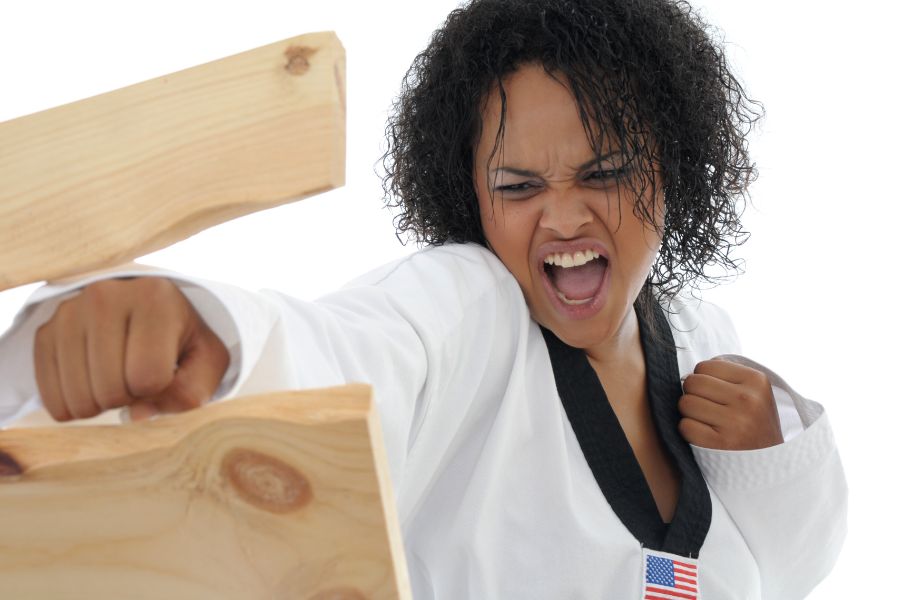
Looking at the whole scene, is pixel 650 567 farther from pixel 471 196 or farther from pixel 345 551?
pixel 345 551

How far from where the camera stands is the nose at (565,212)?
898 mm

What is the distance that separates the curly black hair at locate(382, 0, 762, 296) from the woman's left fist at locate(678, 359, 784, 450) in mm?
141

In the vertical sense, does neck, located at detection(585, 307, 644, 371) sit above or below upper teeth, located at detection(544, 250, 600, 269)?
below

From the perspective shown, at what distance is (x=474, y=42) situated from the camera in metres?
0.96

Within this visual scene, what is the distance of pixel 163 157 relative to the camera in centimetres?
41

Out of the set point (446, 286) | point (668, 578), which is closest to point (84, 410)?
point (446, 286)

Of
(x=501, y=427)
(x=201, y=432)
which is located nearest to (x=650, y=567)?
(x=501, y=427)

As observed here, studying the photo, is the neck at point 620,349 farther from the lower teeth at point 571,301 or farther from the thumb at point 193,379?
the thumb at point 193,379

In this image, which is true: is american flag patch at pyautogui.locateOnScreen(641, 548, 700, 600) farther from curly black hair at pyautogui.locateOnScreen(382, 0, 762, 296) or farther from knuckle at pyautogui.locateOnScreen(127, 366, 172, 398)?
knuckle at pyautogui.locateOnScreen(127, 366, 172, 398)

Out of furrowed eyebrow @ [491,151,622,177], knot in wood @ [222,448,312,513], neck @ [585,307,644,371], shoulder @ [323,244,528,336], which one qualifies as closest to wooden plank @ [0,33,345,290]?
knot in wood @ [222,448,312,513]

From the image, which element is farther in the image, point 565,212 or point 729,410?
point 729,410

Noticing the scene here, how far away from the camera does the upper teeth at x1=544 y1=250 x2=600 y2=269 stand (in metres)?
0.92

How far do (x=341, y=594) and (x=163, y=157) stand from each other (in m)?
0.20

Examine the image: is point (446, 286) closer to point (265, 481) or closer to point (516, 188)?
point (516, 188)
